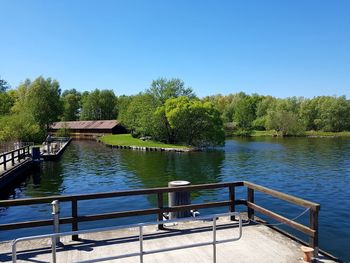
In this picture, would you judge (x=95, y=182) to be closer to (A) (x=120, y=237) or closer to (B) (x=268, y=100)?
(A) (x=120, y=237)

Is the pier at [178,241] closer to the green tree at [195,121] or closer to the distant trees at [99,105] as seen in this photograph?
the green tree at [195,121]

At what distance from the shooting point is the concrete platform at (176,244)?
7.41 m

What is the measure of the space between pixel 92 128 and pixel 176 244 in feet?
376

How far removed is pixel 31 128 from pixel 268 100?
9973 centimetres

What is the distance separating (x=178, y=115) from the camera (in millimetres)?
67438

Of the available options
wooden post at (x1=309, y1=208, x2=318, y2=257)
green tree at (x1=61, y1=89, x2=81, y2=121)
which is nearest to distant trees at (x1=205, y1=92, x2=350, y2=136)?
green tree at (x1=61, y1=89, x2=81, y2=121)

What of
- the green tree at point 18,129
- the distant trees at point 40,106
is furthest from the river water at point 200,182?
the distant trees at point 40,106

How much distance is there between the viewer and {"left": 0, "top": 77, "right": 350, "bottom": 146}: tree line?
66938 millimetres

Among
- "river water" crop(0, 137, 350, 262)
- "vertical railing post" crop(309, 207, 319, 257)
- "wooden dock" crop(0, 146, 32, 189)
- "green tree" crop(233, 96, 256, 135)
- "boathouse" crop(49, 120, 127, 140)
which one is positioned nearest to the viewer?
"vertical railing post" crop(309, 207, 319, 257)

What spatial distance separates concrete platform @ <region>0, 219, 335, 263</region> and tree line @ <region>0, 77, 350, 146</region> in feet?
164

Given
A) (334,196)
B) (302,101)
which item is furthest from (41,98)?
(302,101)

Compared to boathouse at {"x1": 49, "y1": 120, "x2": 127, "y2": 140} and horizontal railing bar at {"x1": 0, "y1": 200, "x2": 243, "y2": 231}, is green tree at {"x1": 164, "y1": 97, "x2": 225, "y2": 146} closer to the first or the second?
boathouse at {"x1": 49, "y1": 120, "x2": 127, "y2": 140}

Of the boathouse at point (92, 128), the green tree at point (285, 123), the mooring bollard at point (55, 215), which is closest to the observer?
the mooring bollard at point (55, 215)

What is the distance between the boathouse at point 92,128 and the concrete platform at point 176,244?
338 ft
